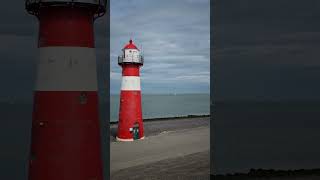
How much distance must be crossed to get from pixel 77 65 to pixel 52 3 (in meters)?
1.08

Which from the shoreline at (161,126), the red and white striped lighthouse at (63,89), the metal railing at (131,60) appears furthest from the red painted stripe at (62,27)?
the shoreline at (161,126)

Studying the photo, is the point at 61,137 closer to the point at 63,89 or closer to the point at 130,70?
the point at 63,89

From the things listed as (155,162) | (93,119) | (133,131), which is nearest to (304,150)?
(133,131)

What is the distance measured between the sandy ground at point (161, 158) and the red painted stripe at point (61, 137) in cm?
925

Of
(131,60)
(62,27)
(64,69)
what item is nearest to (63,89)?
(64,69)

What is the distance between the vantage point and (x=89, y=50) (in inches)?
286

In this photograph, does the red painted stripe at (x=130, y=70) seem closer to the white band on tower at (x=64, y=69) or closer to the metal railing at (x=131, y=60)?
the metal railing at (x=131, y=60)

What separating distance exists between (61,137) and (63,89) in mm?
806

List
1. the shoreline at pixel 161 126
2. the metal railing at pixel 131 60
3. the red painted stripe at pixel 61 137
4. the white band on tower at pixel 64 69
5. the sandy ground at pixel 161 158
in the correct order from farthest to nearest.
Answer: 1. the shoreline at pixel 161 126
2. the metal railing at pixel 131 60
3. the sandy ground at pixel 161 158
4. the red painted stripe at pixel 61 137
5. the white band on tower at pixel 64 69

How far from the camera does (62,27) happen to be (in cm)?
705

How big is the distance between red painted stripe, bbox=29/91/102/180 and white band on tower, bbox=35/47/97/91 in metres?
0.14

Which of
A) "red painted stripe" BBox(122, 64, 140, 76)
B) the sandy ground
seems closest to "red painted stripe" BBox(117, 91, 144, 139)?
the sandy ground

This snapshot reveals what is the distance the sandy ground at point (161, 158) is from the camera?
1697 centimetres

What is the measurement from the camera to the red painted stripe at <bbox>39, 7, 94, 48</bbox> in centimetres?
704
